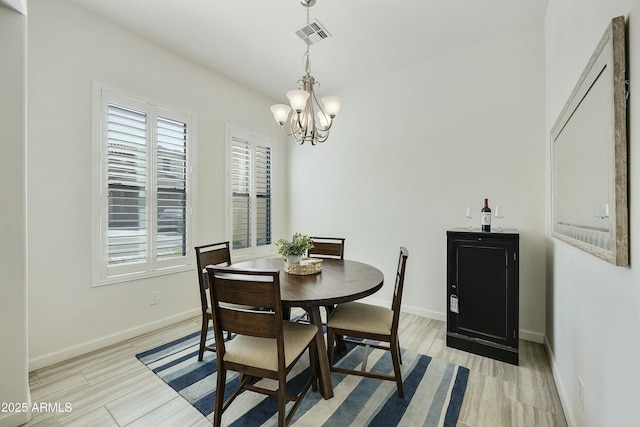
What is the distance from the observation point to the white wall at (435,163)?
2.75 metres

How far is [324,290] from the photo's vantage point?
5.90ft

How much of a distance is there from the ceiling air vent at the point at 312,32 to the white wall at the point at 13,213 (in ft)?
6.59

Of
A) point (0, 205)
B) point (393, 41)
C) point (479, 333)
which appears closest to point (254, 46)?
point (393, 41)

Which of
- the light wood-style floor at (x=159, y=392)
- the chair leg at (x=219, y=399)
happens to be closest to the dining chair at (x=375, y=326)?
the light wood-style floor at (x=159, y=392)

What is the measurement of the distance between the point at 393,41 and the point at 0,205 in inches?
136

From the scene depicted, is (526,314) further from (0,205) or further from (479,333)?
(0,205)

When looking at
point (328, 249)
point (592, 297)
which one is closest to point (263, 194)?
point (328, 249)

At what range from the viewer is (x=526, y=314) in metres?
2.77

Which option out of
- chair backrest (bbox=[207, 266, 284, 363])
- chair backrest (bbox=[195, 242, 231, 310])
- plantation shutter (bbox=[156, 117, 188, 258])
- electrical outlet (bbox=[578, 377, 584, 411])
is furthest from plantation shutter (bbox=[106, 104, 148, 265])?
electrical outlet (bbox=[578, 377, 584, 411])

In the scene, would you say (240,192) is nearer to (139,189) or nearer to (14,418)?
(139,189)

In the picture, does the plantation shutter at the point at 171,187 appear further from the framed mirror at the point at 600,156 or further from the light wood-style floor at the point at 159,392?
the framed mirror at the point at 600,156

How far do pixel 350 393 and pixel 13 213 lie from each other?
2.42 m

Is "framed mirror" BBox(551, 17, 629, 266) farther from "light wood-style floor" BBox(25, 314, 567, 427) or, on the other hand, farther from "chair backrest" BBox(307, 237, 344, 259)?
"chair backrest" BBox(307, 237, 344, 259)

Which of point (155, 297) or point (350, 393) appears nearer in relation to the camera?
point (350, 393)
